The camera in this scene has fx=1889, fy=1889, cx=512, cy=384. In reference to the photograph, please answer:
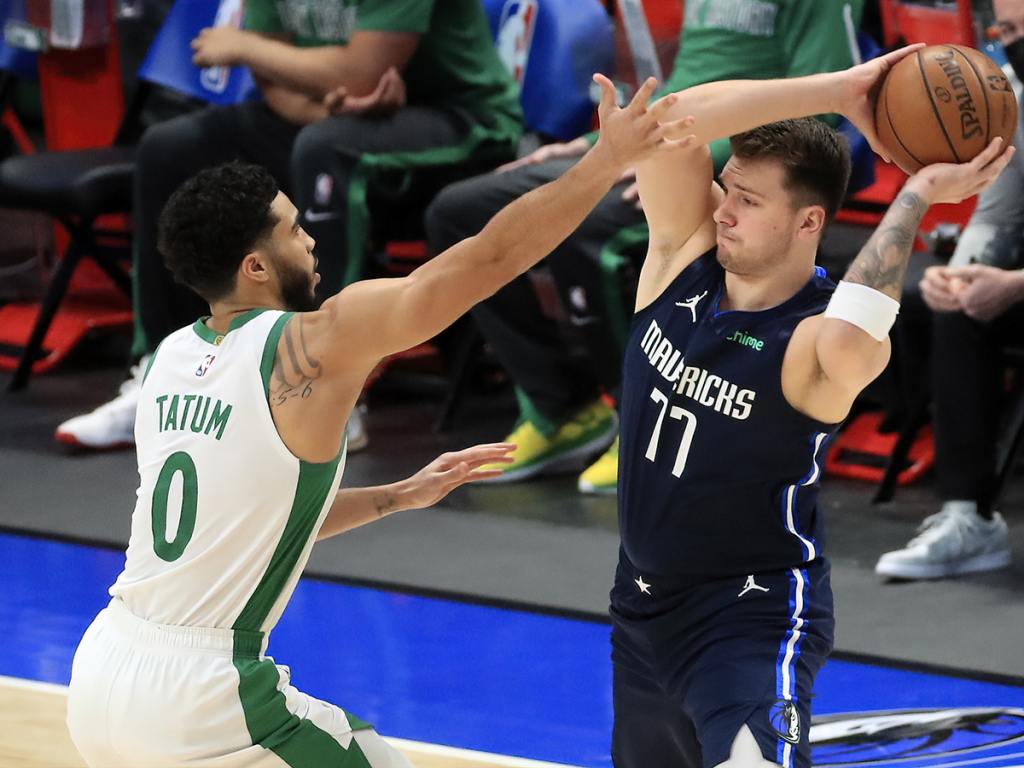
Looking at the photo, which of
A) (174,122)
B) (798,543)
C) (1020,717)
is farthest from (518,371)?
(798,543)

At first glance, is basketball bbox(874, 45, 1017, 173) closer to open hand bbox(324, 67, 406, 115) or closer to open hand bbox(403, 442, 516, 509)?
open hand bbox(403, 442, 516, 509)

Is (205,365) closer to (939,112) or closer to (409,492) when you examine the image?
(409,492)

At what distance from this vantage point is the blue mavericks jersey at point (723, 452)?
357 centimetres

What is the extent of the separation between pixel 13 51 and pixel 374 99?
8.96ft

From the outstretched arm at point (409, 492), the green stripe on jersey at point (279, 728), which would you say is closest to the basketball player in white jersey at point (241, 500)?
the green stripe on jersey at point (279, 728)

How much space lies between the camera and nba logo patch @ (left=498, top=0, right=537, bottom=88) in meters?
7.65

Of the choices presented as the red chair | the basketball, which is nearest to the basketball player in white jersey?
the basketball

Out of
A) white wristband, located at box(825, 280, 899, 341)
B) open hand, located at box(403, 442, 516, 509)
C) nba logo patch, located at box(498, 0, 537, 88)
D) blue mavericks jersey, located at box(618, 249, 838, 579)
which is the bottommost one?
nba logo patch, located at box(498, 0, 537, 88)

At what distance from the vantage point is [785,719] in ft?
11.1

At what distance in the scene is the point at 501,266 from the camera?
3264mm

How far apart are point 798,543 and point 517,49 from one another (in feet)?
14.7

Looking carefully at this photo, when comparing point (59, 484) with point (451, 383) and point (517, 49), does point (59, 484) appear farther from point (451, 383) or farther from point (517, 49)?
point (517, 49)

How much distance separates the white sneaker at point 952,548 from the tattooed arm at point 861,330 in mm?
2393

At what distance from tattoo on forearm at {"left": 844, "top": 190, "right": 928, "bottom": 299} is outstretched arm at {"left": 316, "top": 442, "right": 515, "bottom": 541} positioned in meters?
0.81
